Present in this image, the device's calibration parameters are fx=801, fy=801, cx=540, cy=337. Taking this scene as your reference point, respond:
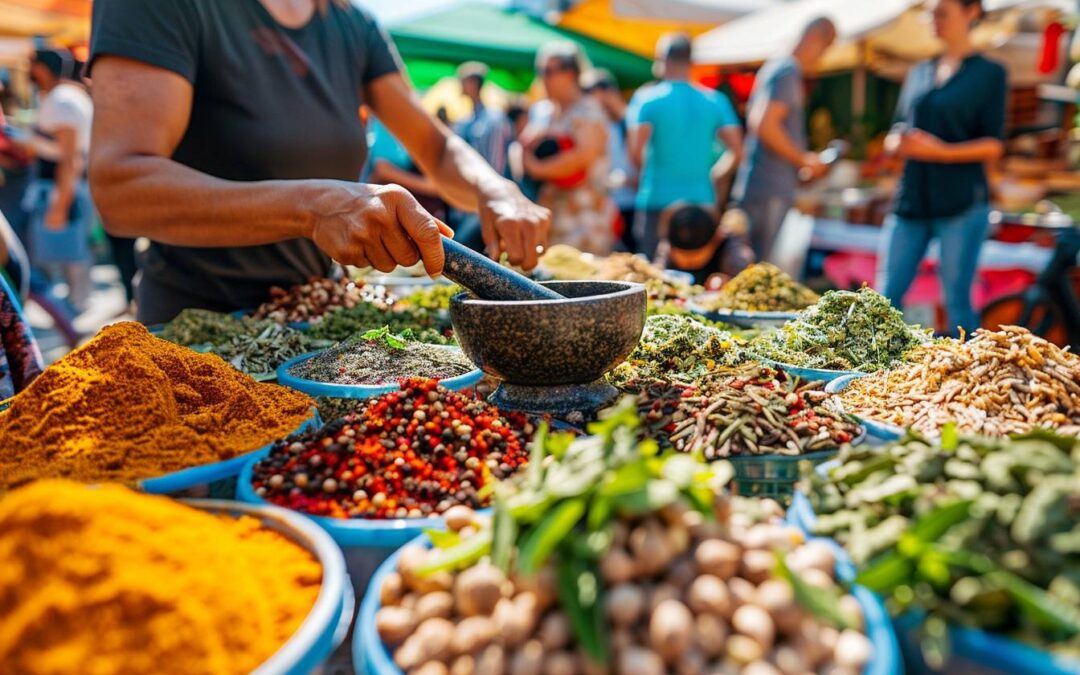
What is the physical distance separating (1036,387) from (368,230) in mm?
1346

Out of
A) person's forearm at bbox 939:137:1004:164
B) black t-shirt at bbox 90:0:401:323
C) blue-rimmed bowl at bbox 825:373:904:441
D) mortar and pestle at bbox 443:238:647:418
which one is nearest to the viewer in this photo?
blue-rimmed bowl at bbox 825:373:904:441

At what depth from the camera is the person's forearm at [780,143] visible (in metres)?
5.54

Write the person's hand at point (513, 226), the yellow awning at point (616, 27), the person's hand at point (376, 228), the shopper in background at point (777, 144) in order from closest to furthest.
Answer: the person's hand at point (376, 228), the person's hand at point (513, 226), the shopper in background at point (777, 144), the yellow awning at point (616, 27)

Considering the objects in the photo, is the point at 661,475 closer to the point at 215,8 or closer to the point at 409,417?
the point at 409,417

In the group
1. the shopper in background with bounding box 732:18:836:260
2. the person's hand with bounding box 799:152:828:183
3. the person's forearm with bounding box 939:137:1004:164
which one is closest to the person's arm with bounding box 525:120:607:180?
the shopper in background with bounding box 732:18:836:260

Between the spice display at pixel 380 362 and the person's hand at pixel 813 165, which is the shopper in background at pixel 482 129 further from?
the spice display at pixel 380 362

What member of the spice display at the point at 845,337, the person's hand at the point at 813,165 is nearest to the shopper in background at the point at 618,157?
the person's hand at the point at 813,165

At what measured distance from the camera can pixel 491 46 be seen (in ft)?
34.4

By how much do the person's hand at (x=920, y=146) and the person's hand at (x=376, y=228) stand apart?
3314 mm

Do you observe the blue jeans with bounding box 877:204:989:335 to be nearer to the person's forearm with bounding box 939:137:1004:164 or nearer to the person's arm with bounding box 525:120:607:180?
the person's forearm with bounding box 939:137:1004:164

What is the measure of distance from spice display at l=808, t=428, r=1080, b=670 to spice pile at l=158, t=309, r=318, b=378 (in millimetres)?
1507

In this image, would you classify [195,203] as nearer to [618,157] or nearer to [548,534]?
[548,534]

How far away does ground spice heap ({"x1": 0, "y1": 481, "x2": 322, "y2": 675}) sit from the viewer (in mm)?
867

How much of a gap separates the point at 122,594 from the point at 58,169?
7272mm
